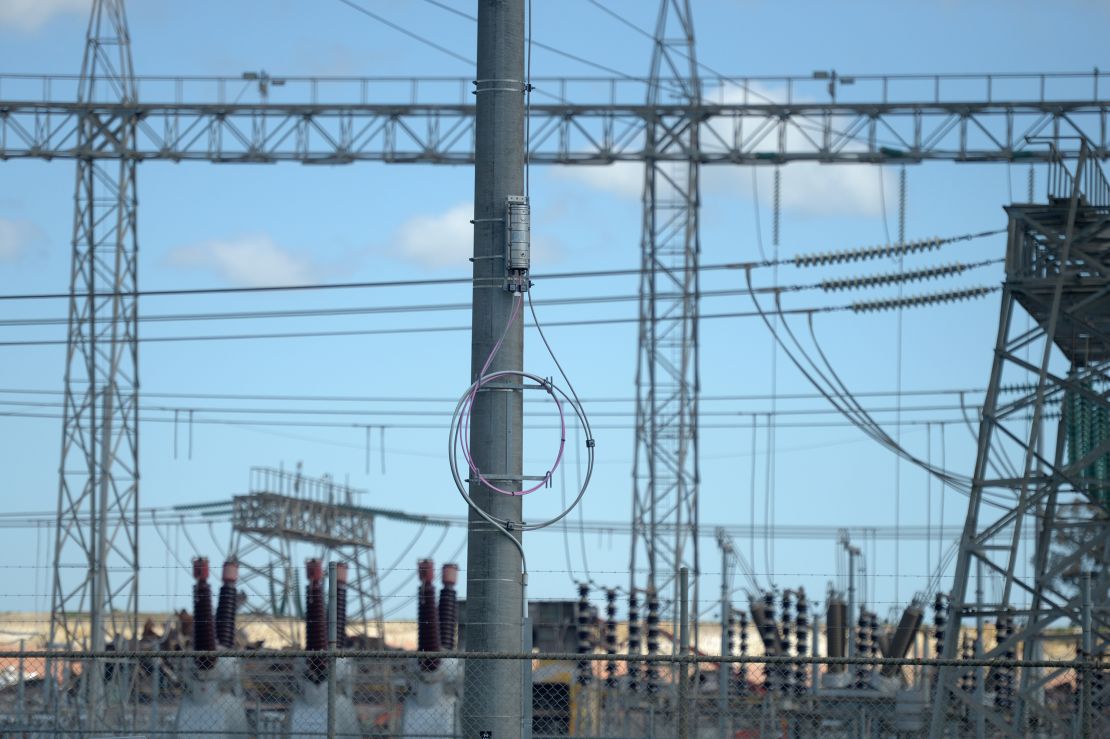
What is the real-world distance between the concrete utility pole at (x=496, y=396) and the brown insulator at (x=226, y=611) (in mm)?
17341

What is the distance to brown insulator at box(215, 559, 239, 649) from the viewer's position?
2686cm

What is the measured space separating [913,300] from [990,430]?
32.6 feet

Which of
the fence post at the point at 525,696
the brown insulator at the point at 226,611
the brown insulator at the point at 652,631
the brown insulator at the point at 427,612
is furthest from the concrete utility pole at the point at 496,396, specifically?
the brown insulator at the point at 652,631

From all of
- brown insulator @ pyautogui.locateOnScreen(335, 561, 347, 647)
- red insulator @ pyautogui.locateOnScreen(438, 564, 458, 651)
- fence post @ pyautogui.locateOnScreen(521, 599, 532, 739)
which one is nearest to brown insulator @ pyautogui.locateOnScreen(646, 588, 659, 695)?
red insulator @ pyautogui.locateOnScreen(438, 564, 458, 651)

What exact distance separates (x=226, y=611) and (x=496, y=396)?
1828cm

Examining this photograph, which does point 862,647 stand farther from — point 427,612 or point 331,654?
point 331,654

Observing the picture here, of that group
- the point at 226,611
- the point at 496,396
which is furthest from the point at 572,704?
the point at 496,396

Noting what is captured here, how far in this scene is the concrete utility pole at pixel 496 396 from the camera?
32.2 feet

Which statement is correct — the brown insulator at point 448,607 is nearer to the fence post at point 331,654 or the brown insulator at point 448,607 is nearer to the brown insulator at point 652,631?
the brown insulator at point 652,631

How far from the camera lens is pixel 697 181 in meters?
32.6

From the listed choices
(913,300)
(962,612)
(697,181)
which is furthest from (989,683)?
(697,181)

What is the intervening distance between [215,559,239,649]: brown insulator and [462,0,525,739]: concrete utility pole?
1734 cm

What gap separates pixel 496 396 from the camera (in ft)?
32.5

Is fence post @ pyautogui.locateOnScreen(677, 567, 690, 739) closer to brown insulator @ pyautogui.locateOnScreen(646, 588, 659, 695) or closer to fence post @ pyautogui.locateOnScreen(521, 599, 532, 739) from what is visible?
fence post @ pyautogui.locateOnScreen(521, 599, 532, 739)
